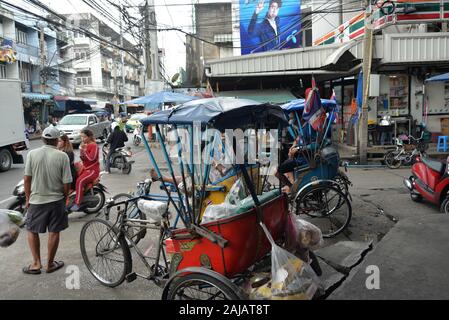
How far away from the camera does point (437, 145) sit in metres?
12.3

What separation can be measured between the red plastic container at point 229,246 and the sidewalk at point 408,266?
102 cm

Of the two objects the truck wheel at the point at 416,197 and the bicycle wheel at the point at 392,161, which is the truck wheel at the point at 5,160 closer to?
the truck wheel at the point at 416,197

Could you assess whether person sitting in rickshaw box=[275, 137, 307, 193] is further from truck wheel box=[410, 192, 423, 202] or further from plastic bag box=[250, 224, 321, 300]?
plastic bag box=[250, 224, 321, 300]

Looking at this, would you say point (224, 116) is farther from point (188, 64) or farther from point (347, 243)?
point (188, 64)

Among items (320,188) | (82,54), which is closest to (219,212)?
(320,188)

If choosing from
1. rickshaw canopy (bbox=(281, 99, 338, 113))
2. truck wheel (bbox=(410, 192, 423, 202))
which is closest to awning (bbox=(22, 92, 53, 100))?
rickshaw canopy (bbox=(281, 99, 338, 113))

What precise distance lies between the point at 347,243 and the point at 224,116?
3.05m

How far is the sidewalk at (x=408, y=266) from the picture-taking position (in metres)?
3.49

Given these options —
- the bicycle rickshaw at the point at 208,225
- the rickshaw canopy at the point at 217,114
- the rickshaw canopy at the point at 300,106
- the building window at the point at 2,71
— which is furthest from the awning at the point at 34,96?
the rickshaw canopy at the point at 217,114

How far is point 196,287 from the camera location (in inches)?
118

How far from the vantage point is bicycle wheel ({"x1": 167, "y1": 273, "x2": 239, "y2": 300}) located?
2660 mm

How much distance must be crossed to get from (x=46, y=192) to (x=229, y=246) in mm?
2483

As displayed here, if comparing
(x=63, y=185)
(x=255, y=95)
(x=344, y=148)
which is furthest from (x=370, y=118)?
(x=63, y=185)

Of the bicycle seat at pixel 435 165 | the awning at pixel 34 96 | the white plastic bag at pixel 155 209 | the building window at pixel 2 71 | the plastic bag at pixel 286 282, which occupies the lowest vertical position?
the plastic bag at pixel 286 282
